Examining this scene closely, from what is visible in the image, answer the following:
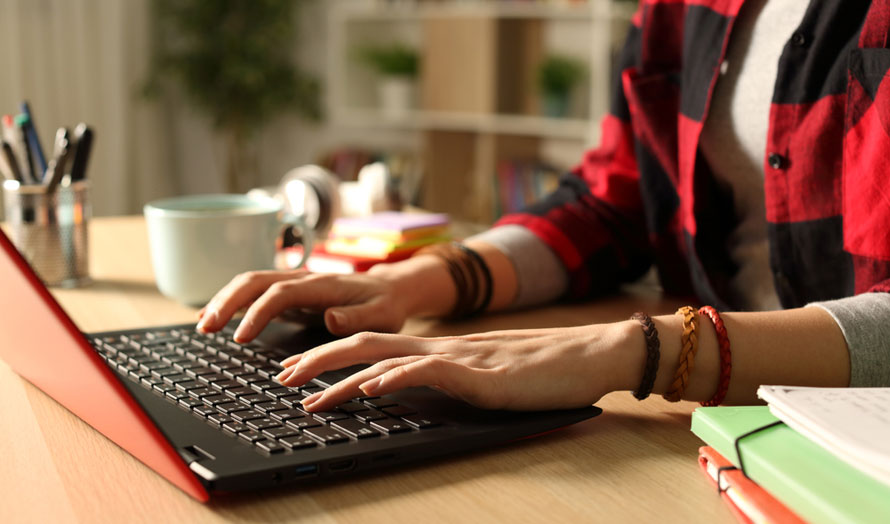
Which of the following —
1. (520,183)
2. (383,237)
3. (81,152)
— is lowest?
(520,183)

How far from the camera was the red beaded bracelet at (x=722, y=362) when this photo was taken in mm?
619

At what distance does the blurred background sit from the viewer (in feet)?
10.9

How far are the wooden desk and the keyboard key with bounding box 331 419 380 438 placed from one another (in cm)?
3

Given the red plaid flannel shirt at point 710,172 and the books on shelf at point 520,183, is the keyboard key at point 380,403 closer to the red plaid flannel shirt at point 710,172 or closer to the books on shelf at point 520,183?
the red plaid flannel shirt at point 710,172

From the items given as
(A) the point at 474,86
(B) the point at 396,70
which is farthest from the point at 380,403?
(B) the point at 396,70

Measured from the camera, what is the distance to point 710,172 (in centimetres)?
98

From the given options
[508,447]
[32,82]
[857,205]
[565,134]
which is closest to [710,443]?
[508,447]

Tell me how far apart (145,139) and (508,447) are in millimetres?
3515

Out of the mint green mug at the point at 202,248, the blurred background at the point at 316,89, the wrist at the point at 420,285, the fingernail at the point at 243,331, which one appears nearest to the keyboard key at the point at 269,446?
the fingernail at the point at 243,331

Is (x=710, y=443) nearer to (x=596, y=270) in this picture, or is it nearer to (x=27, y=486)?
(x=27, y=486)

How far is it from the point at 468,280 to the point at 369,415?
0.37 meters

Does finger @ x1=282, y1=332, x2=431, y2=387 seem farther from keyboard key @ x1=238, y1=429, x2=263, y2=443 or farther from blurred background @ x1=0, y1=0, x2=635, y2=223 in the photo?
blurred background @ x1=0, y1=0, x2=635, y2=223

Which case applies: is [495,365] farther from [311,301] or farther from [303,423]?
[311,301]

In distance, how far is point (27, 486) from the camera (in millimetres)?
495
